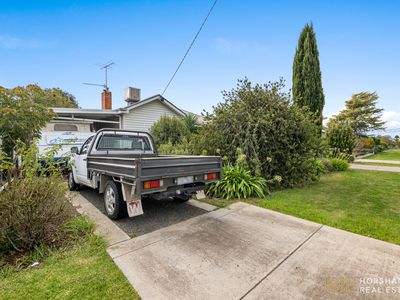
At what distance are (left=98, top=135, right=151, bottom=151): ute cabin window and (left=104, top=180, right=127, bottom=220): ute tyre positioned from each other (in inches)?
59.9

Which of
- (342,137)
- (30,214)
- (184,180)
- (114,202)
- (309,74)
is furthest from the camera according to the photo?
(342,137)

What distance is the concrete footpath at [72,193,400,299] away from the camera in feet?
6.37

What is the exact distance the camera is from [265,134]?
6.28 m

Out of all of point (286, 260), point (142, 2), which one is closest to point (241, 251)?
point (286, 260)

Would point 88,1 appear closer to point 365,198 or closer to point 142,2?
point 142,2

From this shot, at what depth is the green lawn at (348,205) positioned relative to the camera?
348cm

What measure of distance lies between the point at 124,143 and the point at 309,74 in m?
11.6

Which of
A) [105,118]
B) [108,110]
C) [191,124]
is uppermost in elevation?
[108,110]

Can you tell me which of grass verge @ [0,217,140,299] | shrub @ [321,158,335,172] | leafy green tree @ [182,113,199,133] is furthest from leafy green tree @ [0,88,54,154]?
shrub @ [321,158,335,172]

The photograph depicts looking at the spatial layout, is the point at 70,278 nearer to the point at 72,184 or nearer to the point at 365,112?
the point at 72,184

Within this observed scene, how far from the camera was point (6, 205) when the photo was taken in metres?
2.56

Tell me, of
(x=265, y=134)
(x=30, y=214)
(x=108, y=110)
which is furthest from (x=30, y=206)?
(x=108, y=110)

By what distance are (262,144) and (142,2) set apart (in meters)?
7.72

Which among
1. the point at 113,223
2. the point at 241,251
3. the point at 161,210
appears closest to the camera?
the point at 241,251
